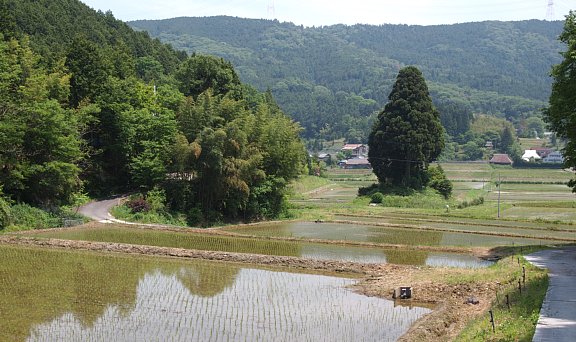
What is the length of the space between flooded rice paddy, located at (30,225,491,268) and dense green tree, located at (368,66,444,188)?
31401 mm

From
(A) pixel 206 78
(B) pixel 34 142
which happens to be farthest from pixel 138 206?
(A) pixel 206 78

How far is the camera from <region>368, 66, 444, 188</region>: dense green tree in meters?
59.0

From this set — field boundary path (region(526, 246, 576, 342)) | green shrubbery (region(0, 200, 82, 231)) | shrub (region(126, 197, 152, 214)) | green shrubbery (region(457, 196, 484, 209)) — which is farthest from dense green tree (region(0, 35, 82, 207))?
green shrubbery (region(457, 196, 484, 209))

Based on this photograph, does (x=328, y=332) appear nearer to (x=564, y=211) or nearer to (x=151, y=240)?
(x=151, y=240)

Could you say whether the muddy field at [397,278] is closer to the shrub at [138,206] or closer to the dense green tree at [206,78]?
the shrub at [138,206]

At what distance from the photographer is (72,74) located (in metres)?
41.1

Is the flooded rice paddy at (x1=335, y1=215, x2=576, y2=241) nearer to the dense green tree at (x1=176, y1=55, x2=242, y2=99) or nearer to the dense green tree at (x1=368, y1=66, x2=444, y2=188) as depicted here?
the dense green tree at (x1=176, y1=55, x2=242, y2=99)

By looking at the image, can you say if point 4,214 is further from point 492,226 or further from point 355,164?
point 355,164

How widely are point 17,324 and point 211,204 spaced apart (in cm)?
2534

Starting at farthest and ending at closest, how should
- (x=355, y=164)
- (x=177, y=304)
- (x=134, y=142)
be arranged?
(x=355, y=164)
(x=134, y=142)
(x=177, y=304)

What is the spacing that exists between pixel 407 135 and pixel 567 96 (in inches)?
1264

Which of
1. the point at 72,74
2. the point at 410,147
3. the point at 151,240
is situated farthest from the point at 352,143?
the point at 151,240

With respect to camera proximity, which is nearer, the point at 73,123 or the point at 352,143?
the point at 73,123

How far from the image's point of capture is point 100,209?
36.4 meters
